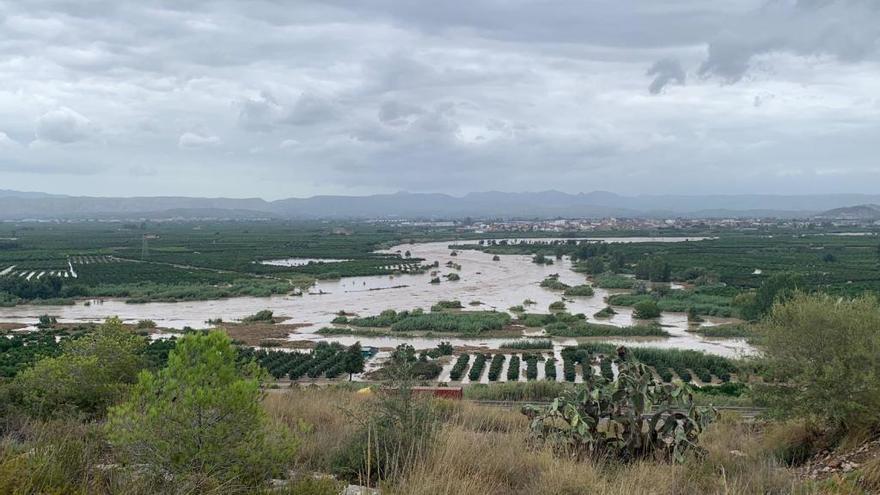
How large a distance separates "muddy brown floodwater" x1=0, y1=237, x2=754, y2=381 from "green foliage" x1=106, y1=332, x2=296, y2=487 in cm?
2015

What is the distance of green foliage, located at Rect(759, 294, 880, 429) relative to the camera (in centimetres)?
→ 792

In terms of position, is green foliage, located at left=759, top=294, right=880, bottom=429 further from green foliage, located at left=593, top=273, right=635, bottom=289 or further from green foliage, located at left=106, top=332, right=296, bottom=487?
green foliage, located at left=593, top=273, right=635, bottom=289

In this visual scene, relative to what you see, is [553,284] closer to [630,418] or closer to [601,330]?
[601,330]

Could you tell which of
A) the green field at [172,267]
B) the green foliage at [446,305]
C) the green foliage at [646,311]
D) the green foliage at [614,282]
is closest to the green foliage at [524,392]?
the green foliage at [646,311]

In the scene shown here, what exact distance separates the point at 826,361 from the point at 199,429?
8.22 metres

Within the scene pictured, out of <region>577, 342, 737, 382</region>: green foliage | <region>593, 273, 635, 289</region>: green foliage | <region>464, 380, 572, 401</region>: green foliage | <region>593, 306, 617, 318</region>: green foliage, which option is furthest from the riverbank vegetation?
<region>593, 273, 635, 289</region>: green foliage

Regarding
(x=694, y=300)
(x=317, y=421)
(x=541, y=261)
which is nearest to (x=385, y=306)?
(x=694, y=300)

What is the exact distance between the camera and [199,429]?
13.2ft

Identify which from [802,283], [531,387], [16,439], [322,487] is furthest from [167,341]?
[802,283]

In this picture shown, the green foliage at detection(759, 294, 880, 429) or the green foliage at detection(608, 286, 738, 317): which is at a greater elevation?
the green foliage at detection(759, 294, 880, 429)

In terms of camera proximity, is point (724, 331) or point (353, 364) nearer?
point (353, 364)

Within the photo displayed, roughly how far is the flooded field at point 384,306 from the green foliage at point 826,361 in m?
19.1

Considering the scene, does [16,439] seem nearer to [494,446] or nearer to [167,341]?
[494,446]

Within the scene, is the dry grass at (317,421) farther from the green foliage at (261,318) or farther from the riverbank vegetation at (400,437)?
the green foliage at (261,318)
